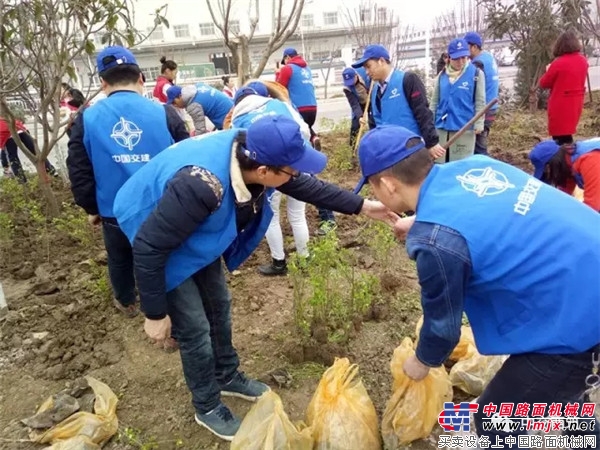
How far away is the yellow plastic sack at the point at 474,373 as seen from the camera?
90.8 inches

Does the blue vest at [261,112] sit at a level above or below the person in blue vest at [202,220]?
above

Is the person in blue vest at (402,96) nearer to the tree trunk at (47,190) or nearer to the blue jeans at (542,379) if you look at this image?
the blue jeans at (542,379)

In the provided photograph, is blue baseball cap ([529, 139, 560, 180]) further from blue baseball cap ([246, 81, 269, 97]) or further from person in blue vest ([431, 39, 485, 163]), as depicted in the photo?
blue baseball cap ([246, 81, 269, 97])

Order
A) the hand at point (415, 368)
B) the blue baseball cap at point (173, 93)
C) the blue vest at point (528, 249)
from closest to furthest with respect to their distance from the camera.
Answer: the blue vest at point (528, 249) → the hand at point (415, 368) → the blue baseball cap at point (173, 93)

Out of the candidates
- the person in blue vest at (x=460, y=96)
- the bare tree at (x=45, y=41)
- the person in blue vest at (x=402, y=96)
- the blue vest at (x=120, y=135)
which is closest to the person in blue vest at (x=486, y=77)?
the person in blue vest at (x=460, y=96)

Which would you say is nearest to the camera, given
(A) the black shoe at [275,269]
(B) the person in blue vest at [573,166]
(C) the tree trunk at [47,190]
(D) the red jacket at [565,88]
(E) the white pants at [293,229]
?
(B) the person in blue vest at [573,166]

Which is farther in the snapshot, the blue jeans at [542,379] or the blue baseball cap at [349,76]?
the blue baseball cap at [349,76]

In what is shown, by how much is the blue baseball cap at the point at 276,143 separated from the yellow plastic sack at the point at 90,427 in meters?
1.46

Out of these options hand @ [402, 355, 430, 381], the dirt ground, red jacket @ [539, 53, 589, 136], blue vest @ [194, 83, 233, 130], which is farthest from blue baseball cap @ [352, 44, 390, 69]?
hand @ [402, 355, 430, 381]

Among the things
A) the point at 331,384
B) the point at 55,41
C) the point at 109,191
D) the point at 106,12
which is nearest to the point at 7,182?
the point at 55,41

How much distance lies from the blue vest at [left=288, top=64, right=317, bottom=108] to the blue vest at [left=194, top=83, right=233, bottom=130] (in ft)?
5.87

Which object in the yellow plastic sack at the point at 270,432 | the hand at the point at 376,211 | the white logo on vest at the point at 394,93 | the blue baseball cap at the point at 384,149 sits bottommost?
the yellow plastic sack at the point at 270,432

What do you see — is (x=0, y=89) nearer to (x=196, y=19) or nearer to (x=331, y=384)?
(x=331, y=384)

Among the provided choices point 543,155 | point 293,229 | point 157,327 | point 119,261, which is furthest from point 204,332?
point 543,155
